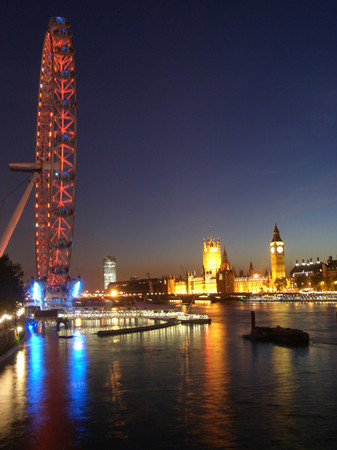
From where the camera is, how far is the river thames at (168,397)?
17.8 m

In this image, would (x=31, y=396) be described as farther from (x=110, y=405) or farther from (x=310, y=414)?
(x=310, y=414)

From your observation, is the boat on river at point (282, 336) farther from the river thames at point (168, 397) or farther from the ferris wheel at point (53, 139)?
the ferris wheel at point (53, 139)

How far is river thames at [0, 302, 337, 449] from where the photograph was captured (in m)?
17.8

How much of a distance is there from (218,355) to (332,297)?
139 m

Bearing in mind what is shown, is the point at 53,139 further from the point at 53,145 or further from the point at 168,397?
the point at 168,397

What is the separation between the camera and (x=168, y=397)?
78.1ft

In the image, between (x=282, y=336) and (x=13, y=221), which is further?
(x=282, y=336)

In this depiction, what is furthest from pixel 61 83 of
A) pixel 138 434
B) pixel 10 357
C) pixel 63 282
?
pixel 138 434

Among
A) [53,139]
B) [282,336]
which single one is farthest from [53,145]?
[282,336]

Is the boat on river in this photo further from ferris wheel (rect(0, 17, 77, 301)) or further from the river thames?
ferris wheel (rect(0, 17, 77, 301))

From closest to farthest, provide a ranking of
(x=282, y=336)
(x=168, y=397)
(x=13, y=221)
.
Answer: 1. (x=168, y=397)
2. (x=13, y=221)
3. (x=282, y=336)

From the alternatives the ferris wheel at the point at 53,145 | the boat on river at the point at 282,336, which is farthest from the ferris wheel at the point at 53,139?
the boat on river at the point at 282,336

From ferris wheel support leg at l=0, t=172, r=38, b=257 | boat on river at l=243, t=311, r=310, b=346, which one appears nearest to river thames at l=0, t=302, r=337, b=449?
boat on river at l=243, t=311, r=310, b=346

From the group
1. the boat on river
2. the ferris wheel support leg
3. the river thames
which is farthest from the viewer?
the boat on river
